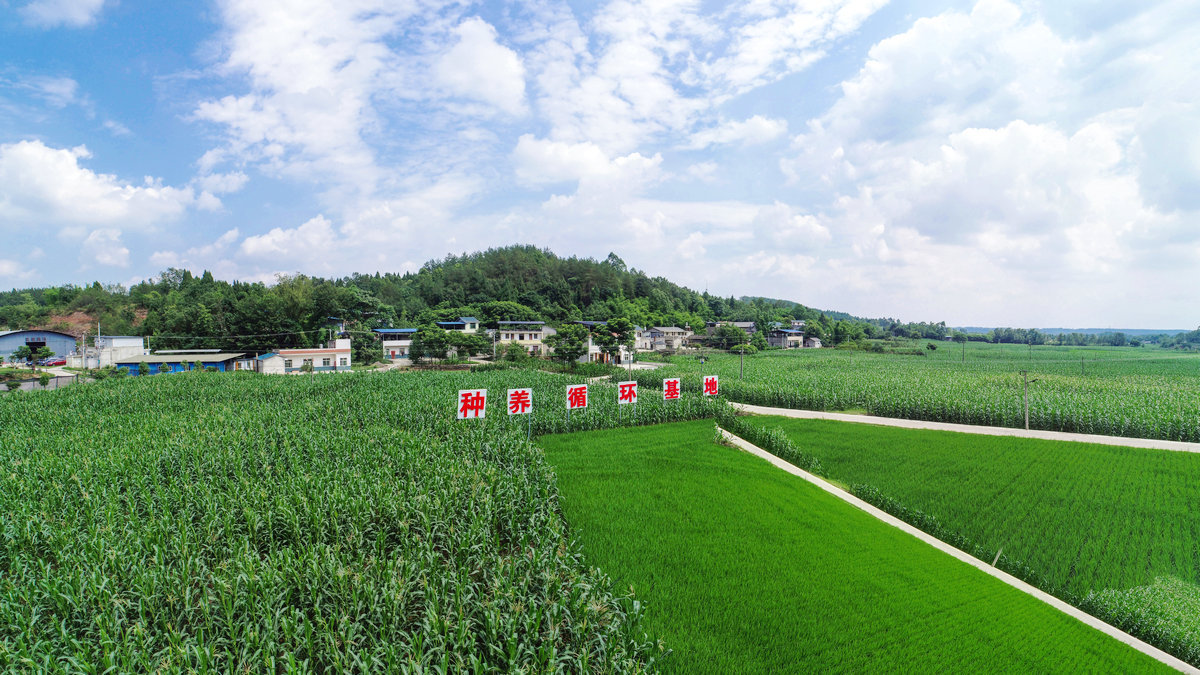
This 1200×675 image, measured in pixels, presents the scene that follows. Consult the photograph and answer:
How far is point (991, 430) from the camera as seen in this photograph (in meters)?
19.4

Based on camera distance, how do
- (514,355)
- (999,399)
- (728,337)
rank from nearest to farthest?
(999,399), (514,355), (728,337)

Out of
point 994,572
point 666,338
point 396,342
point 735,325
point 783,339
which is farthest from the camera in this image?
point 783,339

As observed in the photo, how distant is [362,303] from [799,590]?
5706cm

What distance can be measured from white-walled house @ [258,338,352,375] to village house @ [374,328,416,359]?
7486mm

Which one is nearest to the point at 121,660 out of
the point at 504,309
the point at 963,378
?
the point at 963,378

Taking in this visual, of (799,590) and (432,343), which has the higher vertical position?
(432,343)

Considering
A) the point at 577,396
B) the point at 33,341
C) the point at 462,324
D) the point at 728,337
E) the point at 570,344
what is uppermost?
the point at 462,324

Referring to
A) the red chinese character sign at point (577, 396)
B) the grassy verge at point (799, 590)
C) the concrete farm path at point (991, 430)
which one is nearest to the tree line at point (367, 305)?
the red chinese character sign at point (577, 396)

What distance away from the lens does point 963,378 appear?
31812 mm

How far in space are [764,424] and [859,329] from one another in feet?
244

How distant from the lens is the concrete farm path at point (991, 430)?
16984 millimetres

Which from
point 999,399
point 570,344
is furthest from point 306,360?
point 999,399

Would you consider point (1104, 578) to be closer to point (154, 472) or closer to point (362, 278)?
point (154, 472)

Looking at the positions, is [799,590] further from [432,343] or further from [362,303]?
[362,303]
